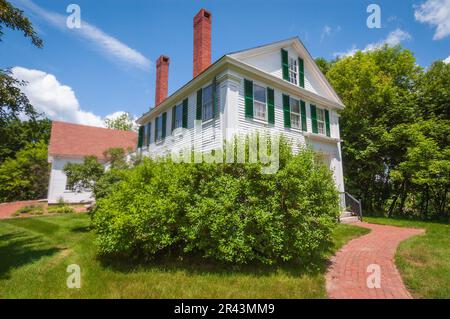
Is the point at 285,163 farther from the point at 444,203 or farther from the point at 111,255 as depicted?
the point at 444,203

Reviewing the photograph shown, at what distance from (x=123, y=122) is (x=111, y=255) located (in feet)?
128

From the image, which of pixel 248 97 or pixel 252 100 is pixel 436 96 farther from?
pixel 248 97

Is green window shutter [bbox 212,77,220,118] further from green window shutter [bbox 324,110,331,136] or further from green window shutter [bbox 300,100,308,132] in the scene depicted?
green window shutter [bbox 324,110,331,136]

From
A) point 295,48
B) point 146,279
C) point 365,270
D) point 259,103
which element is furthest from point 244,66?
point 146,279

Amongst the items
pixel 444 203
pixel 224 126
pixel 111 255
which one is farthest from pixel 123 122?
pixel 444 203

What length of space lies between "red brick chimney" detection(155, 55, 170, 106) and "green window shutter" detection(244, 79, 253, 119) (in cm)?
791

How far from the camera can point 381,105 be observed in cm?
1567

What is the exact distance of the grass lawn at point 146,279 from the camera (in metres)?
4.10

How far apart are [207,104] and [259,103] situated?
240 centimetres

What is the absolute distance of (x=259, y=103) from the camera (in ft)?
36.2

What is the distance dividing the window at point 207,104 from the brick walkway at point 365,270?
7403 millimetres

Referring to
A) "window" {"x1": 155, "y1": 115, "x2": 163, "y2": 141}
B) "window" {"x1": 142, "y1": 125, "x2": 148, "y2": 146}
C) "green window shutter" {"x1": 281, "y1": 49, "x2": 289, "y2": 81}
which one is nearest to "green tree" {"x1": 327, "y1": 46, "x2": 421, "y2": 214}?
"green window shutter" {"x1": 281, "y1": 49, "x2": 289, "y2": 81}
